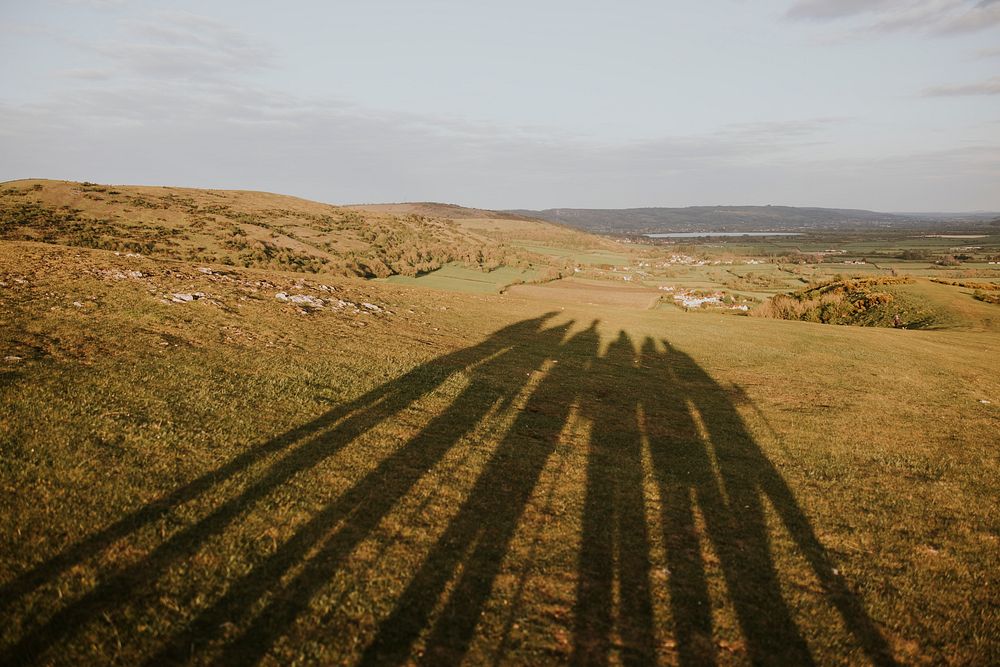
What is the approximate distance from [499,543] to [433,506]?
156 centimetres

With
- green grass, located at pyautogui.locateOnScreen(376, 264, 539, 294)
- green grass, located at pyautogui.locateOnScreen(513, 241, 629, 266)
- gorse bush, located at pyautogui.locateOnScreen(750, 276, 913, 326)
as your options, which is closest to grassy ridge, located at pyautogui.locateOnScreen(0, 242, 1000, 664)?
green grass, located at pyautogui.locateOnScreen(376, 264, 539, 294)

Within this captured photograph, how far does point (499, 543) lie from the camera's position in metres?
8.05

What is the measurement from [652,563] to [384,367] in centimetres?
1178

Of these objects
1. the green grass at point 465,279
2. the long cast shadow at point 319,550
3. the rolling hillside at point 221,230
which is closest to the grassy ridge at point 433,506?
the long cast shadow at point 319,550

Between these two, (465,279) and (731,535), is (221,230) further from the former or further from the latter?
(731,535)

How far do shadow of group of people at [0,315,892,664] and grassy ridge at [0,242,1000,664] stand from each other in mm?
48

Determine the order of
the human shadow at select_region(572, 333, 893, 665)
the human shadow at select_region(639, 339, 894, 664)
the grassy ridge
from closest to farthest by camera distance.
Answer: the grassy ridge < the human shadow at select_region(572, 333, 893, 665) < the human shadow at select_region(639, 339, 894, 664)

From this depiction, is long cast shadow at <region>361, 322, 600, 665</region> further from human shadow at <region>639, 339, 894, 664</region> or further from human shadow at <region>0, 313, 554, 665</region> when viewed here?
human shadow at <region>0, 313, 554, 665</region>

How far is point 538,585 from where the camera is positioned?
7.11 m

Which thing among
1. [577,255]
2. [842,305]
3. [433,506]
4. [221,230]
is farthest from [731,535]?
[577,255]

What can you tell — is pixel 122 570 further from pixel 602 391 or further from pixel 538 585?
pixel 602 391

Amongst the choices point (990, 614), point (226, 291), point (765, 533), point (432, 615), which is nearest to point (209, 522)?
point (432, 615)

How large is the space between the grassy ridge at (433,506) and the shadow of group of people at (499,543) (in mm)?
48

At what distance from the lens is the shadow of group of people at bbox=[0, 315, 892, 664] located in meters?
5.82
